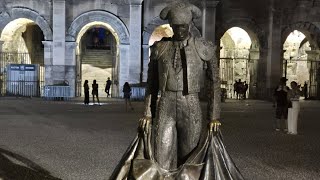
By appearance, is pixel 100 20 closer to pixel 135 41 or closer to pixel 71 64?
pixel 135 41

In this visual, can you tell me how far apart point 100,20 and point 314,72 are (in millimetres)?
14284

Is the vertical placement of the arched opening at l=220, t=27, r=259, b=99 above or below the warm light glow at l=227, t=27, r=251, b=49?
below

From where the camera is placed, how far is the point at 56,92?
25.4 metres

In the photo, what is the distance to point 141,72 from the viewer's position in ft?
89.9

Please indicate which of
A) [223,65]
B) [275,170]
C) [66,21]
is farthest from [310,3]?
[275,170]

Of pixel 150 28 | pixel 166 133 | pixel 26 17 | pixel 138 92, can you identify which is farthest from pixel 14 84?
pixel 166 133

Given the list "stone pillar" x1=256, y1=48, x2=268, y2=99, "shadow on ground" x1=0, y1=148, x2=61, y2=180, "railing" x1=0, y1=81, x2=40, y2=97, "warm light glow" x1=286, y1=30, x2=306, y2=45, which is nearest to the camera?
"shadow on ground" x1=0, y1=148, x2=61, y2=180

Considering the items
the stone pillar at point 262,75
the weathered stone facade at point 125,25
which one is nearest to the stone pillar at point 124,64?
the weathered stone facade at point 125,25

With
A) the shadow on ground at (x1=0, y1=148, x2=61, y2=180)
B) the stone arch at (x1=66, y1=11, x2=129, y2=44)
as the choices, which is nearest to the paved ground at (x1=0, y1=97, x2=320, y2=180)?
the shadow on ground at (x1=0, y1=148, x2=61, y2=180)

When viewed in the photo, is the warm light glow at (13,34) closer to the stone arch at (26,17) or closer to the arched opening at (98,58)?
the stone arch at (26,17)

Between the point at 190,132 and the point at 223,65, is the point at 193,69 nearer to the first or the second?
the point at 190,132

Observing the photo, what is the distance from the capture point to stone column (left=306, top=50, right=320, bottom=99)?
29141 millimetres

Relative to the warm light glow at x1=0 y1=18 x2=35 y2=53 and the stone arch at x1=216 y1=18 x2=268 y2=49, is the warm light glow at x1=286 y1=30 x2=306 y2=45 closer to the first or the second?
the stone arch at x1=216 y1=18 x2=268 y2=49

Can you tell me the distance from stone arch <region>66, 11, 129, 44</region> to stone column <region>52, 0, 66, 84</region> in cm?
47
